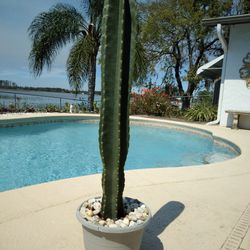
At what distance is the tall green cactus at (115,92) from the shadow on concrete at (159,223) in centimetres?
56

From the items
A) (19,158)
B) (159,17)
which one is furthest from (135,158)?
(159,17)

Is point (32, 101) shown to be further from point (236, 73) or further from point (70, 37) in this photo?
point (236, 73)

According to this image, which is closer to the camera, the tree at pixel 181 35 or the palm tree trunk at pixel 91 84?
the palm tree trunk at pixel 91 84

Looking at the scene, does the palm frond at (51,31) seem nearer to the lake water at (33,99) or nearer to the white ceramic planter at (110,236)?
the lake water at (33,99)

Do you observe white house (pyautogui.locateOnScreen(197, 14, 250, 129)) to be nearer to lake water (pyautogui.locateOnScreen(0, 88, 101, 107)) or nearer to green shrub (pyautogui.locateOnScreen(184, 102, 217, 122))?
green shrub (pyautogui.locateOnScreen(184, 102, 217, 122))

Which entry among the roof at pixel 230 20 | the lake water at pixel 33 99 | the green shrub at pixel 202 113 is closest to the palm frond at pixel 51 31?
the lake water at pixel 33 99

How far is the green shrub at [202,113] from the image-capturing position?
12.2m

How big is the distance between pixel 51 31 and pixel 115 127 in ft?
41.3

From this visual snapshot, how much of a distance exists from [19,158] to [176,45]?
46.1ft

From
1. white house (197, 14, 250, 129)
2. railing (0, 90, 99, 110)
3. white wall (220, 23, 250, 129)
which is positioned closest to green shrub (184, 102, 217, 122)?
white house (197, 14, 250, 129)

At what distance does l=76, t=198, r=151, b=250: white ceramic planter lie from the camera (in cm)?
164

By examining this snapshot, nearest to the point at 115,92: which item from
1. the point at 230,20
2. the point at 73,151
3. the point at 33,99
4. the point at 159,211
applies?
the point at 159,211

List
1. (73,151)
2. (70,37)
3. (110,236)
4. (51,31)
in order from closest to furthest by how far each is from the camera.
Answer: (110,236)
(73,151)
(51,31)
(70,37)

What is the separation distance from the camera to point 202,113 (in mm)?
12297
